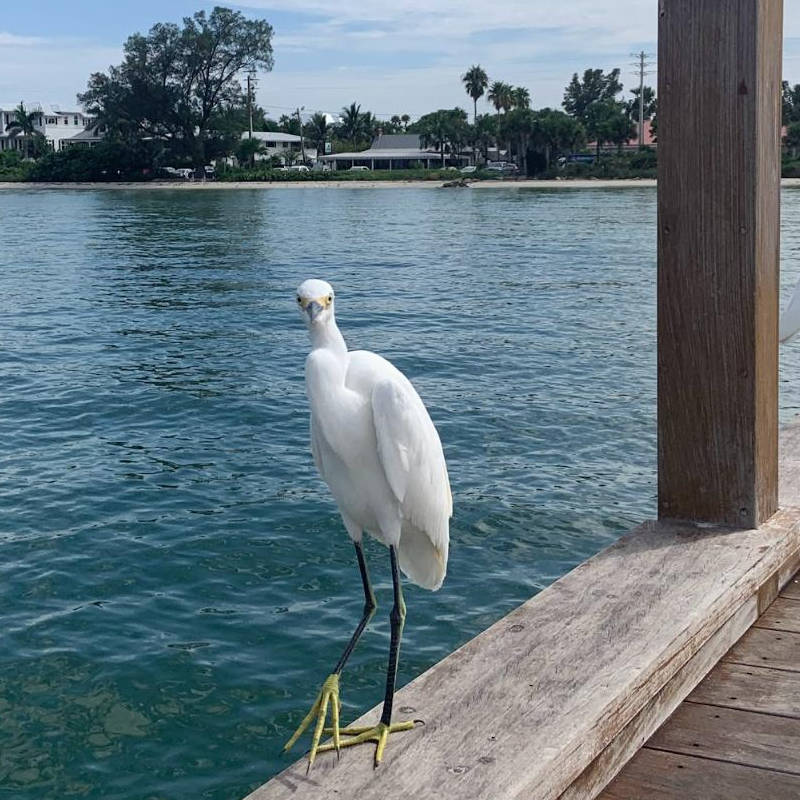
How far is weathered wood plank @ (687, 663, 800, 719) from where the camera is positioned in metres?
2.77

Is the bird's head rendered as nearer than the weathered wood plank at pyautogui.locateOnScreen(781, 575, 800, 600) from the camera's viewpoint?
Yes

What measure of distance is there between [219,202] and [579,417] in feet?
183

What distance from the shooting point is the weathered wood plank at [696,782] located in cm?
239

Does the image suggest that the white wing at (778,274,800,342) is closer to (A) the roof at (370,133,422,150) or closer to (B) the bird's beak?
(B) the bird's beak

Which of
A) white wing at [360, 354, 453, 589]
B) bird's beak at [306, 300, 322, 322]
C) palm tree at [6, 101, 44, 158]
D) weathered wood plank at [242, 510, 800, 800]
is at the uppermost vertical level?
palm tree at [6, 101, 44, 158]

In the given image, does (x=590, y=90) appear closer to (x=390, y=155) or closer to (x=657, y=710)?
Result: (x=390, y=155)

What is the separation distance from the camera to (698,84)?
3.39 m

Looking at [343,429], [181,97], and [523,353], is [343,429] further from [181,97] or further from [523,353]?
[181,97]

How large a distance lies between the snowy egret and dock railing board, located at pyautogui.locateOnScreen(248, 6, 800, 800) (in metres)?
0.16

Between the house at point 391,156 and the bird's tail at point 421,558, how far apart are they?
387 feet

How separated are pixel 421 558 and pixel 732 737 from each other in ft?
3.04

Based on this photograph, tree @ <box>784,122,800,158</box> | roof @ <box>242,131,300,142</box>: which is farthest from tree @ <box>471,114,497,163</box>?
tree @ <box>784,122,800,158</box>

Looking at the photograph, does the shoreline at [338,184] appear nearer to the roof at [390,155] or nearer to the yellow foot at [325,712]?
the roof at [390,155]

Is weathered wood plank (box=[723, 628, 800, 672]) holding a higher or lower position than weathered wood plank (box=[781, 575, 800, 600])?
lower
